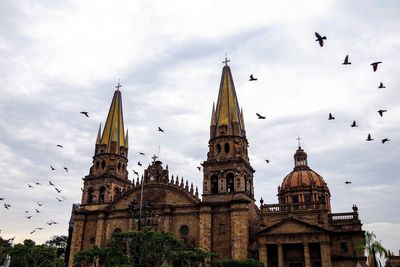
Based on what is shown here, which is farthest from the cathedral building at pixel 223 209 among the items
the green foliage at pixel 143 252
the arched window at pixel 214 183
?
the green foliage at pixel 143 252

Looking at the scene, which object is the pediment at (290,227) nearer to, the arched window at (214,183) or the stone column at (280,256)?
the stone column at (280,256)

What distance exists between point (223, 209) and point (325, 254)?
424 inches

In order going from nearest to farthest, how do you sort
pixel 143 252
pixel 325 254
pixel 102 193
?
pixel 143 252 < pixel 325 254 < pixel 102 193

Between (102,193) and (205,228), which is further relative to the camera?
(102,193)

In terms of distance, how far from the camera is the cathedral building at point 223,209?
37.8 m

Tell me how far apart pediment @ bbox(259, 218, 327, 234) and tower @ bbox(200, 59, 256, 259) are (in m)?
2.64

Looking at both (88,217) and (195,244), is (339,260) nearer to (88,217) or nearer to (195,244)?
(195,244)

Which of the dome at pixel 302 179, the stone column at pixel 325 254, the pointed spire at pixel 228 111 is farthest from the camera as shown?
the dome at pixel 302 179

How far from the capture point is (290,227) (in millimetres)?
38312

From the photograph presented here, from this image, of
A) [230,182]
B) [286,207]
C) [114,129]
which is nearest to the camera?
[286,207]

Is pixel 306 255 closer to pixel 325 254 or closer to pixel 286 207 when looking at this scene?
pixel 325 254

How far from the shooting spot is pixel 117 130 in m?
53.8

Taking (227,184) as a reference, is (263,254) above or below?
below

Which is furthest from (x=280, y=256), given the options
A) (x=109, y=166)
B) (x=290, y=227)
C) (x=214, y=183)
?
(x=109, y=166)
